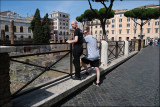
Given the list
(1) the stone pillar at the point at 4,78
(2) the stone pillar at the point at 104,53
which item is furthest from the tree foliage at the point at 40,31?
(1) the stone pillar at the point at 4,78

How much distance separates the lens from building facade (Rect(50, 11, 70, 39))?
75.9 m

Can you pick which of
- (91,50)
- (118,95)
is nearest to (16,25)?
(91,50)

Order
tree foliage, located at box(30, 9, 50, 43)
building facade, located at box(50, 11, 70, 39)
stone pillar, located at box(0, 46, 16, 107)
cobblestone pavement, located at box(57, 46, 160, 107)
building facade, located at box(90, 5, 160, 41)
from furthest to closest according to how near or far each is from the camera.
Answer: building facade, located at box(50, 11, 70, 39) < building facade, located at box(90, 5, 160, 41) < tree foliage, located at box(30, 9, 50, 43) < cobblestone pavement, located at box(57, 46, 160, 107) < stone pillar, located at box(0, 46, 16, 107)

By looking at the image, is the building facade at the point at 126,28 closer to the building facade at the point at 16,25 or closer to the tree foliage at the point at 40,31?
the tree foliage at the point at 40,31

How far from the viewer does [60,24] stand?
77.8m

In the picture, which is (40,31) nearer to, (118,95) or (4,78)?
(118,95)

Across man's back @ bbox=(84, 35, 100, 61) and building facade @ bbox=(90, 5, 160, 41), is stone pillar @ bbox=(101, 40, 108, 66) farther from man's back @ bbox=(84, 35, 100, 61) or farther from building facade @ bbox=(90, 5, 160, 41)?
building facade @ bbox=(90, 5, 160, 41)

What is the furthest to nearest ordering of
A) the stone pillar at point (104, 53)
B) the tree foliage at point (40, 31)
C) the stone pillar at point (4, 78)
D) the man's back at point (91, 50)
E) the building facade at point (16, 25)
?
the building facade at point (16, 25) → the tree foliage at point (40, 31) → the stone pillar at point (104, 53) → the man's back at point (91, 50) → the stone pillar at point (4, 78)

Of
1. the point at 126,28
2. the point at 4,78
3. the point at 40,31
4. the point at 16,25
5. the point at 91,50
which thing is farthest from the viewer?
the point at 126,28

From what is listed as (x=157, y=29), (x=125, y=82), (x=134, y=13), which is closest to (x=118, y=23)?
(x=157, y=29)

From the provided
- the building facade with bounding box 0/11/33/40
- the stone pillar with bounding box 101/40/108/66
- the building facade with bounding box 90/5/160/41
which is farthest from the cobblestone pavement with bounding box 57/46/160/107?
the building facade with bounding box 90/5/160/41

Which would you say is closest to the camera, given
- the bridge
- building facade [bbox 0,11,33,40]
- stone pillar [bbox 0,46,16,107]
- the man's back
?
stone pillar [bbox 0,46,16,107]

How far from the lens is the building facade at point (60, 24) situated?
75.9 metres

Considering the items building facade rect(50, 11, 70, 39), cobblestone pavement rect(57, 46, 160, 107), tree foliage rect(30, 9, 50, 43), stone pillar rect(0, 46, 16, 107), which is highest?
building facade rect(50, 11, 70, 39)
